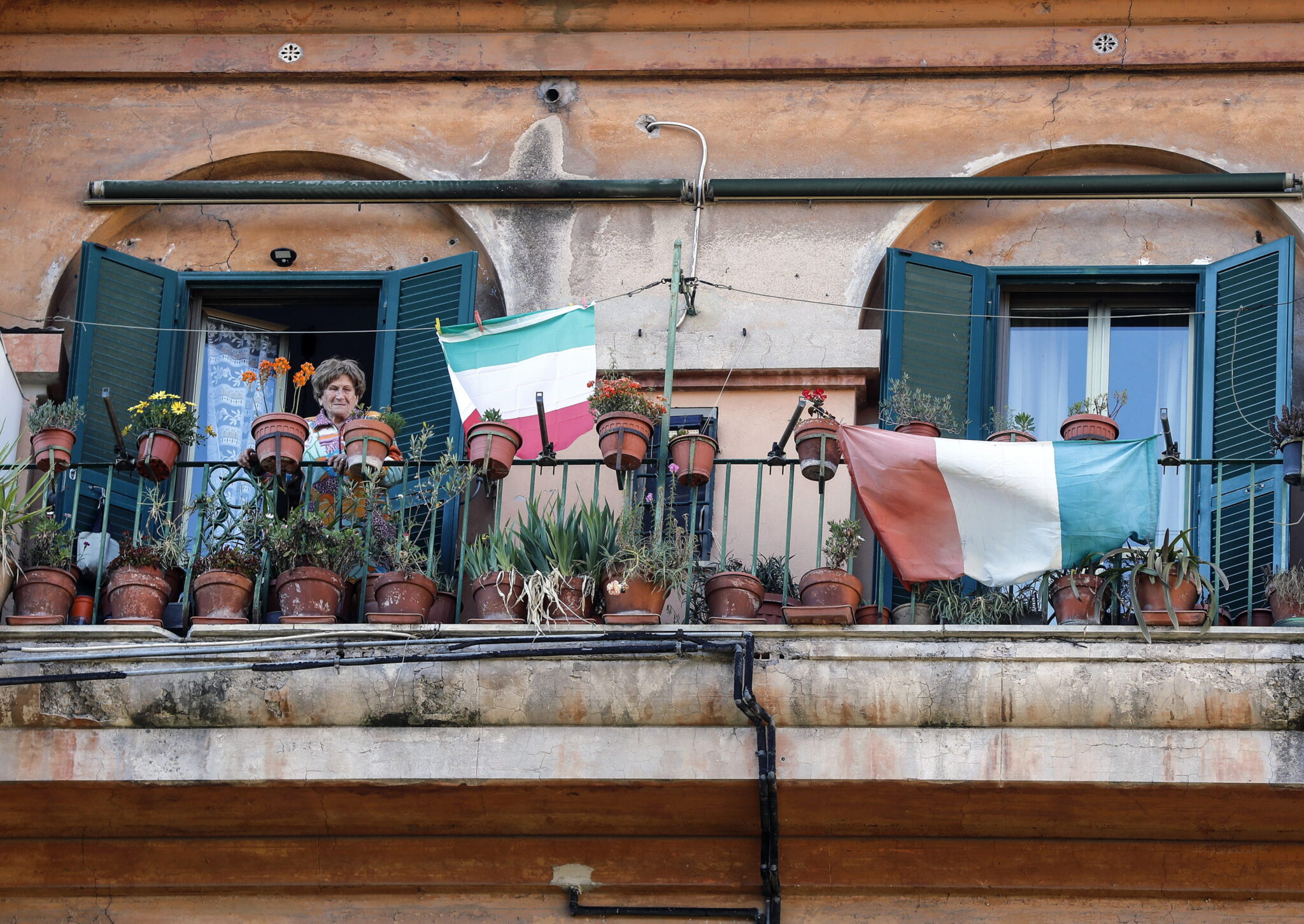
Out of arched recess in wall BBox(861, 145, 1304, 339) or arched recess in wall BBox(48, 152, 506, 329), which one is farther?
arched recess in wall BBox(48, 152, 506, 329)

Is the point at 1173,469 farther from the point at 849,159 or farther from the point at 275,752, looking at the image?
the point at 275,752

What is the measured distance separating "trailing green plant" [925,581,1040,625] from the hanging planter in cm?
195

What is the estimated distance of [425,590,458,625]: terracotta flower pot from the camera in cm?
952

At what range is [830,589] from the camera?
352 inches

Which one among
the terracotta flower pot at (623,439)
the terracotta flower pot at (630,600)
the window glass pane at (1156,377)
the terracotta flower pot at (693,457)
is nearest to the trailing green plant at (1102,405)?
the window glass pane at (1156,377)

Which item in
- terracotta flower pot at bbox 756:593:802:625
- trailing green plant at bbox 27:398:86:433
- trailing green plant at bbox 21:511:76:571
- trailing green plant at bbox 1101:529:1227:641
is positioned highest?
trailing green plant at bbox 27:398:86:433

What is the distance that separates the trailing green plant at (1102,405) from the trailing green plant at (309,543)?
10.9 feet

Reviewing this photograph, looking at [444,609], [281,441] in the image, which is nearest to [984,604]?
[444,609]

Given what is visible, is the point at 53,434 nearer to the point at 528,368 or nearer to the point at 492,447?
the point at 492,447

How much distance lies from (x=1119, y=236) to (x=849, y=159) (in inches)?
56.8

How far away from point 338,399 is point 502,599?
6.28 ft

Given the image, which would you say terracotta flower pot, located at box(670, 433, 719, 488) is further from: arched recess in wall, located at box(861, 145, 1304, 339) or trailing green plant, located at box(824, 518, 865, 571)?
arched recess in wall, located at box(861, 145, 1304, 339)

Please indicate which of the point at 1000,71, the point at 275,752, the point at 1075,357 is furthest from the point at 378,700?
the point at 1000,71

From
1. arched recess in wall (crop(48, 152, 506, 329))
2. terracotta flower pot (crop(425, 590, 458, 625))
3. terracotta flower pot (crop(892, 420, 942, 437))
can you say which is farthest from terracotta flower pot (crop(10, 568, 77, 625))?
terracotta flower pot (crop(892, 420, 942, 437))
